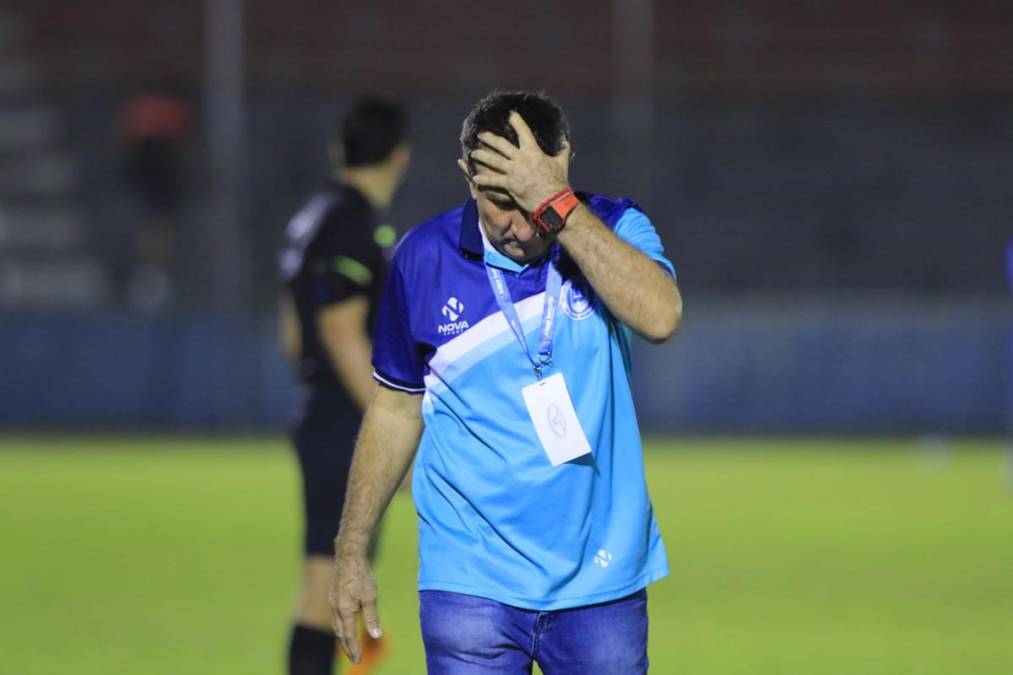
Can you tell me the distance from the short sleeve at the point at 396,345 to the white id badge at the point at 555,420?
14.1 inches

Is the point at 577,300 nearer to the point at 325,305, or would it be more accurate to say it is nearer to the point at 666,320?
the point at 666,320

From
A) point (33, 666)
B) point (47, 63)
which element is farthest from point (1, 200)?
point (33, 666)

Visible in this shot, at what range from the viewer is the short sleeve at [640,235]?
4621 millimetres

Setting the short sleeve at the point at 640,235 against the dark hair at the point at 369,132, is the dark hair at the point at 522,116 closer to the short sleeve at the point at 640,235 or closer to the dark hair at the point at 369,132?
the short sleeve at the point at 640,235

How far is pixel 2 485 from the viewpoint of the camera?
16891mm

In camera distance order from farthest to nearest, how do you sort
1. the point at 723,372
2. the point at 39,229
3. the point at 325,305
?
the point at 39,229
the point at 723,372
the point at 325,305

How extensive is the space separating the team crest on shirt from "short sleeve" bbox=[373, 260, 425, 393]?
422 mm

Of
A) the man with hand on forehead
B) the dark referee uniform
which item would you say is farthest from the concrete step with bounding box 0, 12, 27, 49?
the man with hand on forehead

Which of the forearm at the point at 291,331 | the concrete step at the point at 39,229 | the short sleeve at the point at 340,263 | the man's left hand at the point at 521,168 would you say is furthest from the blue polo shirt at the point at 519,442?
the concrete step at the point at 39,229

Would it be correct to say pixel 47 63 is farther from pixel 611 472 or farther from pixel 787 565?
pixel 611 472

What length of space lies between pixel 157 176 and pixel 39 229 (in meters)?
1.57

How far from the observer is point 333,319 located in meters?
7.15

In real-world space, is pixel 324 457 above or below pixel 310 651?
above

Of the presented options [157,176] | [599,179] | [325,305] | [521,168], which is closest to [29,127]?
[157,176]
